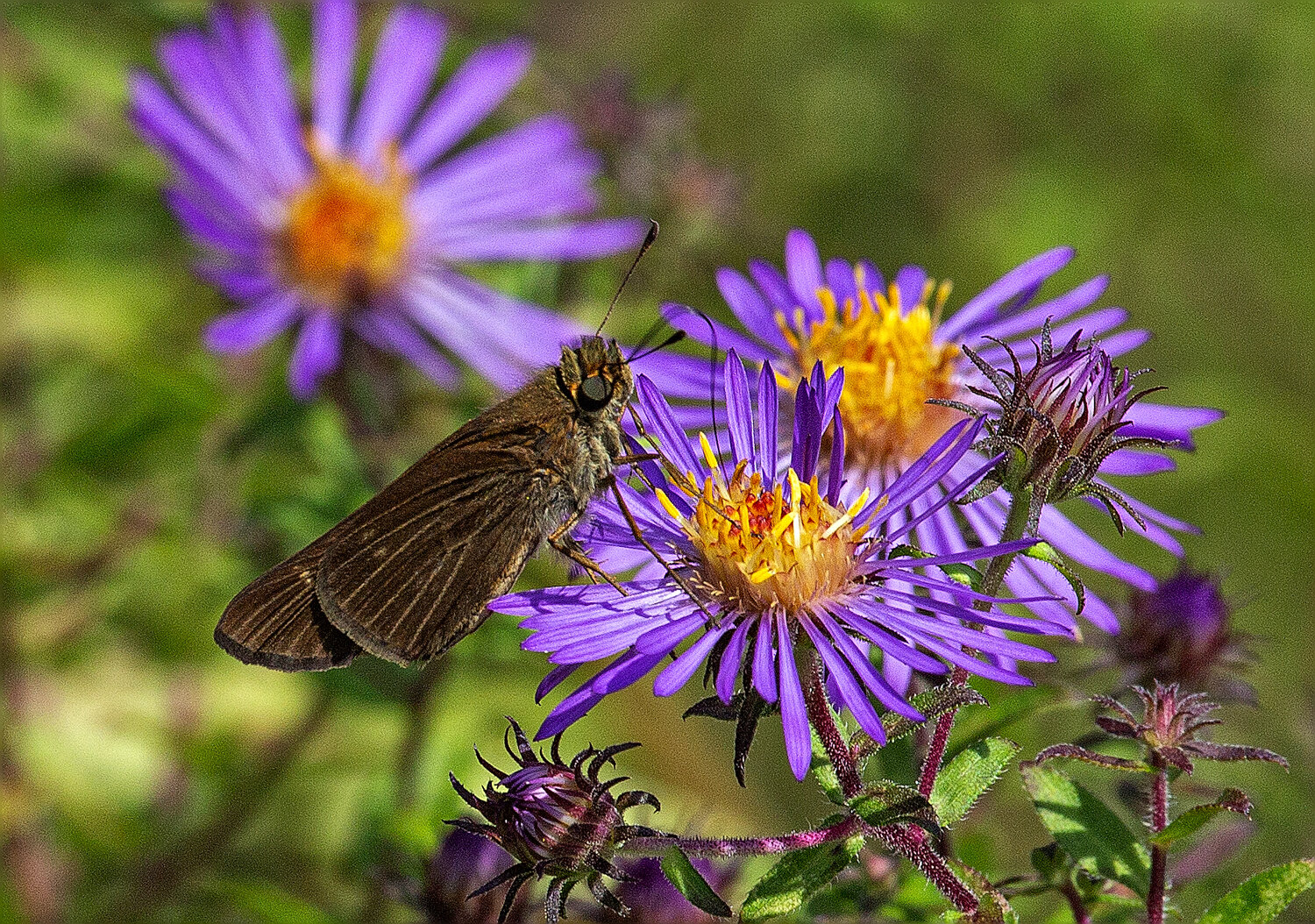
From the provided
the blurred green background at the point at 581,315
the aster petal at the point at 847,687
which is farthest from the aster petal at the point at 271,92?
the aster petal at the point at 847,687

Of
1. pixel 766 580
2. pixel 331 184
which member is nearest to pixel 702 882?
pixel 766 580

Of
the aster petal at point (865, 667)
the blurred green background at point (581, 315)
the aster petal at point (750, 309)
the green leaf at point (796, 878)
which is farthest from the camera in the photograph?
the blurred green background at point (581, 315)

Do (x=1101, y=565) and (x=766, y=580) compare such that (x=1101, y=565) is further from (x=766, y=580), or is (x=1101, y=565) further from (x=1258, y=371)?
(x=1258, y=371)

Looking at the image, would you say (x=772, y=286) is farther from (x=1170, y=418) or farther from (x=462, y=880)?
(x=462, y=880)

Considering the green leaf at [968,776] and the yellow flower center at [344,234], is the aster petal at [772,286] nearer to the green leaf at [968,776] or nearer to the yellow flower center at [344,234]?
the green leaf at [968,776]

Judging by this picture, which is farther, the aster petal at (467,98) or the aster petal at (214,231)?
the aster petal at (467,98)

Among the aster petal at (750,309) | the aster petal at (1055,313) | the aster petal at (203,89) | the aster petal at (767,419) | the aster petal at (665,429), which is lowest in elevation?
the aster petal at (767,419)

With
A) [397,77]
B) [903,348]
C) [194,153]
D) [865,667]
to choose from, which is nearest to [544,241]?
[397,77]
